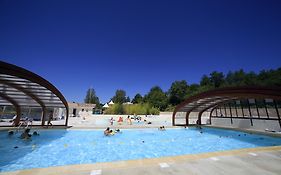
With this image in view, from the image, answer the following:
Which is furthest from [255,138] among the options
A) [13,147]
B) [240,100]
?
[13,147]

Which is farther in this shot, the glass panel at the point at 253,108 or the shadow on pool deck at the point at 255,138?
the glass panel at the point at 253,108

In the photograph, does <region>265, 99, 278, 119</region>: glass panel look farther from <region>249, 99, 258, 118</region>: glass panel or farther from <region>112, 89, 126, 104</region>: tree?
<region>112, 89, 126, 104</region>: tree

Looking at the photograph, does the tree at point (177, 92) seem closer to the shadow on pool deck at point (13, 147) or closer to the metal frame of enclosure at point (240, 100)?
the metal frame of enclosure at point (240, 100)

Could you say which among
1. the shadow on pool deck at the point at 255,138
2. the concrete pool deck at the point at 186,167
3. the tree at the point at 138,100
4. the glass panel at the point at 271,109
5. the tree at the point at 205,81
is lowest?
the shadow on pool deck at the point at 255,138

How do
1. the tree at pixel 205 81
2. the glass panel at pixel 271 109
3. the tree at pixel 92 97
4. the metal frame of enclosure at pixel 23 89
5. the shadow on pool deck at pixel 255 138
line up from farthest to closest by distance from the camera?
the tree at pixel 92 97, the tree at pixel 205 81, the glass panel at pixel 271 109, the shadow on pool deck at pixel 255 138, the metal frame of enclosure at pixel 23 89

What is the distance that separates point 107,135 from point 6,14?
1229cm

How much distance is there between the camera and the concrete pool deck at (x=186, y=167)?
498 centimetres

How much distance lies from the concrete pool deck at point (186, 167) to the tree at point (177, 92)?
216 ft

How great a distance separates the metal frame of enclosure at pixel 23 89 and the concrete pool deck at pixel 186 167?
25.9 ft

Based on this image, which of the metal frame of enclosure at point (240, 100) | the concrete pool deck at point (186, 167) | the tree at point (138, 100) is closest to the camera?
the concrete pool deck at point (186, 167)

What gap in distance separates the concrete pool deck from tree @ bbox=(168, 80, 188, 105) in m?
65.8

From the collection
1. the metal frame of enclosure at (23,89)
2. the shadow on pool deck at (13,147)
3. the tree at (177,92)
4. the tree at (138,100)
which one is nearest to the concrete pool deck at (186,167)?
the shadow on pool deck at (13,147)

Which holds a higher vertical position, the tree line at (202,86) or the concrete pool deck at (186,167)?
the tree line at (202,86)

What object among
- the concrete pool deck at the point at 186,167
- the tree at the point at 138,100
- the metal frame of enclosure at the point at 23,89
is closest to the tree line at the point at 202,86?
the tree at the point at 138,100
